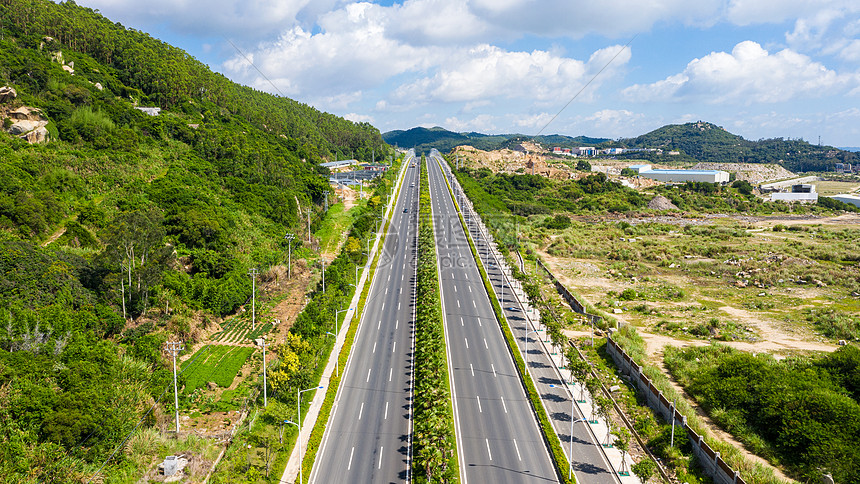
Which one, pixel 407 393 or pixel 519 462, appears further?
pixel 407 393

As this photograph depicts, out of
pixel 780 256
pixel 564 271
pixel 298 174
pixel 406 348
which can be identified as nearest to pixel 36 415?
pixel 406 348

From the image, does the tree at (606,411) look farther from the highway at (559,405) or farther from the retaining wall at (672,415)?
the retaining wall at (672,415)

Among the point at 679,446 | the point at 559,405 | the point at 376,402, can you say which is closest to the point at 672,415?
the point at 679,446

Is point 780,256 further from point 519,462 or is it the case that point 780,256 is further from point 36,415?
point 36,415

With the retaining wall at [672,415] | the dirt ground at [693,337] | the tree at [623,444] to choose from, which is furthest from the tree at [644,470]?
the dirt ground at [693,337]

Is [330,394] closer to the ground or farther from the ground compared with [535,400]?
farther from the ground

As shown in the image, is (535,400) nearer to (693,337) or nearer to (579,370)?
(579,370)
